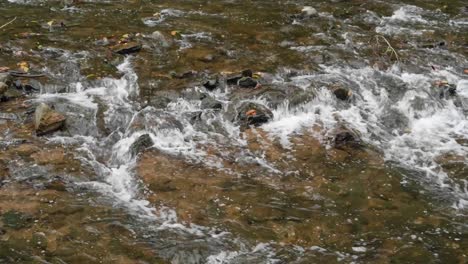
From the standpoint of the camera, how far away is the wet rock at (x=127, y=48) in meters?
12.2

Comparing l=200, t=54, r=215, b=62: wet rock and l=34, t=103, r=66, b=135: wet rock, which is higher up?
l=200, t=54, r=215, b=62: wet rock

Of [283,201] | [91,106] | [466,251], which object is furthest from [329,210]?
[91,106]

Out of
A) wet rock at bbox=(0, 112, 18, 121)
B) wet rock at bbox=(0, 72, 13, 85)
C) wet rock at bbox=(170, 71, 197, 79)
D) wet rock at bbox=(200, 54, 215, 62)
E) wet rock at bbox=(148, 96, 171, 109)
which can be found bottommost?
wet rock at bbox=(0, 112, 18, 121)

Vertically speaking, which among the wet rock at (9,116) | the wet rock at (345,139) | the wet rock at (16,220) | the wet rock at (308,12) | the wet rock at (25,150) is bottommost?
the wet rock at (16,220)

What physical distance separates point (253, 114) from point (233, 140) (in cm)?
87

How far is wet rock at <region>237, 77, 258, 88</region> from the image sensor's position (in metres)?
11.1

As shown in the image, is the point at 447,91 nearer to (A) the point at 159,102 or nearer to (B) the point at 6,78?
(A) the point at 159,102

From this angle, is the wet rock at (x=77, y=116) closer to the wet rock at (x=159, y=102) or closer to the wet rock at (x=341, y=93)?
the wet rock at (x=159, y=102)

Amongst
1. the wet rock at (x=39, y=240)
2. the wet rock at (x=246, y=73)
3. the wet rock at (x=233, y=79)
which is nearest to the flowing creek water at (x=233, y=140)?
the wet rock at (x=39, y=240)

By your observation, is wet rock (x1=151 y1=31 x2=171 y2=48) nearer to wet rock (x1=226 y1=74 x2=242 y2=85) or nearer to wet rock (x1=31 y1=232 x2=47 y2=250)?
wet rock (x1=226 y1=74 x2=242 y2=85)

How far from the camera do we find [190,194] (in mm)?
7871

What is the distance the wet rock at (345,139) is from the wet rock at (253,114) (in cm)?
144

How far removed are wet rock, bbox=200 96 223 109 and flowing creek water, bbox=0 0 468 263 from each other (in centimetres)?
6

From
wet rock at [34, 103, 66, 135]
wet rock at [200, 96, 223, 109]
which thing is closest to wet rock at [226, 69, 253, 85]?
wet rock at [200, 96, 223, 109]
